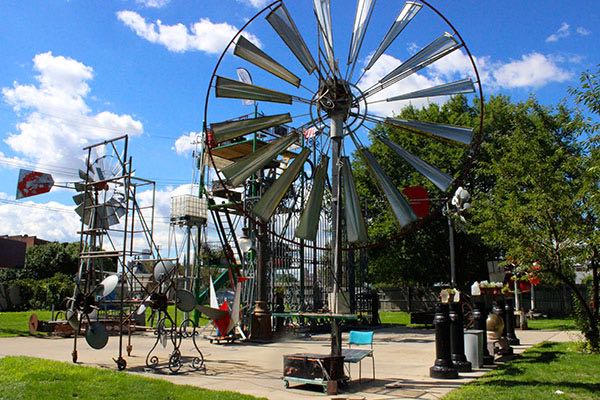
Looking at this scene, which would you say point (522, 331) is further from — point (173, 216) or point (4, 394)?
point (4, 394)

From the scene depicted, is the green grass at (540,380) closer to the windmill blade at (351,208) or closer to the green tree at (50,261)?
the windmill blade at (351,208)

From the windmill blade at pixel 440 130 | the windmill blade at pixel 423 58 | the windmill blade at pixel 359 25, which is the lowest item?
the windmill blade at pixel 440 130

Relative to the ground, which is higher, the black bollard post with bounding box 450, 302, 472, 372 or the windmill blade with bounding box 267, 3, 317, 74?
the windmill blade with bounding box 267, 3, 317, 74

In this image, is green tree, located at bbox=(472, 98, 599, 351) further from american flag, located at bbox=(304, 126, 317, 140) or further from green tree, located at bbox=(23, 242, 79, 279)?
green tree, located at bbox=(23, 242, 79, 279)

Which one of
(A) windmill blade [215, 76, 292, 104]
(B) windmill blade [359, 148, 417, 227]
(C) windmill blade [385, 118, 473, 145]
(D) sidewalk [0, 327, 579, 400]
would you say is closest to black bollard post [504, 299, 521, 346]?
(D) sidewalk [0, 327, 579, 400]

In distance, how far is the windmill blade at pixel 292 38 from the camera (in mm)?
8953

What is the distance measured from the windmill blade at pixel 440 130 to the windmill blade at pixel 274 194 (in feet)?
5.55

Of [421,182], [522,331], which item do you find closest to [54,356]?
[522,331]

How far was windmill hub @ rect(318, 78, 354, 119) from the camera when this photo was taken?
9430 mm

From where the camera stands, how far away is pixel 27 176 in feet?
64.2

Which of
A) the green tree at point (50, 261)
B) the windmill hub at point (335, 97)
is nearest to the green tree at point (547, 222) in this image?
the windmill hub at point (335, 97)

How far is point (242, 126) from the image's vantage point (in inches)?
364

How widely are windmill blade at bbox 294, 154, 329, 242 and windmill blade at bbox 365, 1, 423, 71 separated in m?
2.08

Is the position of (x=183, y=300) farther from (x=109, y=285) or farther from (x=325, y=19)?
(x=325, y=19)
